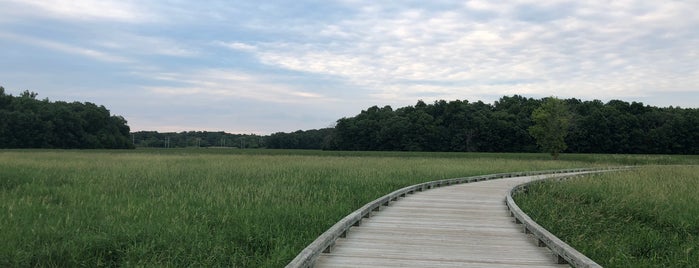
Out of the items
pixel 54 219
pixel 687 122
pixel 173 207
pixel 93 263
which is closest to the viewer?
pixel 93 263

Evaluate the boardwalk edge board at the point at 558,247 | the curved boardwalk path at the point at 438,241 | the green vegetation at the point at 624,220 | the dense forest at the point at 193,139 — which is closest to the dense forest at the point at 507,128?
the dense forest at the point at 193,139

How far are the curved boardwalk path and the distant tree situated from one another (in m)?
46.8

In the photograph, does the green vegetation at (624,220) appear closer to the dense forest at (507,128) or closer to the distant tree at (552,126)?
the distant tree at (552,126)

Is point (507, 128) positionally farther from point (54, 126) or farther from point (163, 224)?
point (163, 224)

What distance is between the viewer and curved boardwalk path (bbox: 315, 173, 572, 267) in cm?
651

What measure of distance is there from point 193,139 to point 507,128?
88.5 m

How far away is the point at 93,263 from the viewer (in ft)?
23.9

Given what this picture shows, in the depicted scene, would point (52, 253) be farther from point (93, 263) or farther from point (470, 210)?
point (470, 210)

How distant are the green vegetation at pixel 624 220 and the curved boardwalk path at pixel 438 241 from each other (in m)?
1.02

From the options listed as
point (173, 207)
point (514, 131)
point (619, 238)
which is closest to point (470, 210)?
point (619, 238)

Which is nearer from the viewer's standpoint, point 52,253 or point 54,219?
point 52,253

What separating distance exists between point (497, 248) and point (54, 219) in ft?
24.6

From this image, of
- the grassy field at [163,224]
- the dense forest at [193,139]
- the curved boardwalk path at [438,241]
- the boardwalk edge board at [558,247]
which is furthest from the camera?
the dense forest at [193,139]

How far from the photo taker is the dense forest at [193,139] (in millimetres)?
143000
